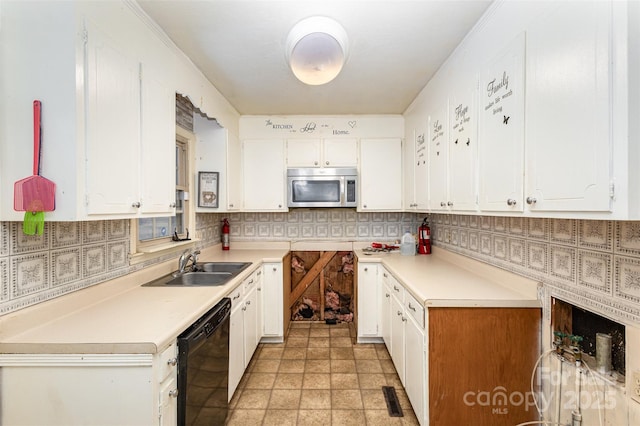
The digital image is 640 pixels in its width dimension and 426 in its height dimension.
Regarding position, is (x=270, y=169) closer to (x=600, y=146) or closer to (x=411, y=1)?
(x=411, y=1)

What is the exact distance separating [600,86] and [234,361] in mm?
2355

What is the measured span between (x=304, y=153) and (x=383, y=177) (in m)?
0.90

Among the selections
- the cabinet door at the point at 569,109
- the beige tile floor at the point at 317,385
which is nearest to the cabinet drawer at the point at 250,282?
the beige tile floor at the point at 317,385

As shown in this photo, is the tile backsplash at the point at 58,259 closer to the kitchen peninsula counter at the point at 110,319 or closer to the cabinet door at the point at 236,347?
the kitchen peninsula counter at the point at 110,319

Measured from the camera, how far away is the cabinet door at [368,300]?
297cm

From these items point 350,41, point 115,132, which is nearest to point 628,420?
point 350,41

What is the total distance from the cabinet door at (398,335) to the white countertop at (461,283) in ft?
Answer: 0.80

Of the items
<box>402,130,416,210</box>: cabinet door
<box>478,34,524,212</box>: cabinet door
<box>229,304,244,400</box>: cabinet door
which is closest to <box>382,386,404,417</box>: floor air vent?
<box>229,304,244,400</box>: cabinet door

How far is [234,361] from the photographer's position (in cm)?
210

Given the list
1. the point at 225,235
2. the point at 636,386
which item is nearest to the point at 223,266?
the point at 225,235

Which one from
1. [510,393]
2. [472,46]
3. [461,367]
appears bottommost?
[510,393]

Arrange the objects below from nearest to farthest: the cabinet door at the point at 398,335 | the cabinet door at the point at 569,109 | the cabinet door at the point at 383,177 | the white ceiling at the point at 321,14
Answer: the cabinet door at the point at 569,109, the white ceiling at the point at 321,14, the cabinet door at the point at 398,335, the cabinet door at the point at 383,177

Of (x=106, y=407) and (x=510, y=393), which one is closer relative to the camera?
(x=106, y=407)

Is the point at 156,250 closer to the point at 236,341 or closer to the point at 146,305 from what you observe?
the point at 146,305
